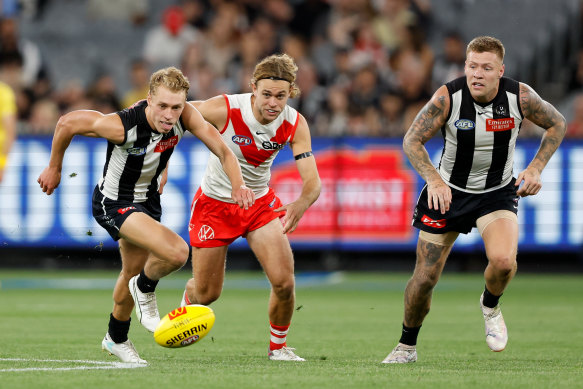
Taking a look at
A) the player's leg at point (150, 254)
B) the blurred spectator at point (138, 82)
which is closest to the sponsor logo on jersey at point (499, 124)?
the player's leg at point (150, 254)

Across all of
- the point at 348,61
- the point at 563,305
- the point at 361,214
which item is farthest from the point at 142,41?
the point at 563,305

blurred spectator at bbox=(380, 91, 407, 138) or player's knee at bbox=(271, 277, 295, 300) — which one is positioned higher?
blurred spectator at bbox=(380, 91, 407, 138)

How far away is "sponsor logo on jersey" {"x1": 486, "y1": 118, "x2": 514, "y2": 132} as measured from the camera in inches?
297

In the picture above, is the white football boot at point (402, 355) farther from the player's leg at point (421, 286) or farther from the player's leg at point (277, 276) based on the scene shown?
the player's leg at point (277, 276)

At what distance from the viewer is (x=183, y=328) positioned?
689 centimetres

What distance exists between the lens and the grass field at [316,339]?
20.7 ft

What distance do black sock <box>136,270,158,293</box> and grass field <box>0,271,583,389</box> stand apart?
53 centimetres

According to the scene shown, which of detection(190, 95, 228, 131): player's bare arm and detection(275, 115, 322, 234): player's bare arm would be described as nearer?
detection(275, 115, 322, 234): player's bare arm

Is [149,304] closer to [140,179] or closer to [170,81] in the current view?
[140,179]

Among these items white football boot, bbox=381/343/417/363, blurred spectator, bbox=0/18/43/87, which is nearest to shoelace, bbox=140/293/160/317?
white football boot, bbox=381/343/417/363

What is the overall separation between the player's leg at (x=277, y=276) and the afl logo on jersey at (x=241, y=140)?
64cm

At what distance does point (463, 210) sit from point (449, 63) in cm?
1015

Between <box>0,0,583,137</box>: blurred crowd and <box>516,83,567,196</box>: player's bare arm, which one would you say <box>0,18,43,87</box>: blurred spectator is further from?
<box>516,83,567,196</box>: player's bare arm

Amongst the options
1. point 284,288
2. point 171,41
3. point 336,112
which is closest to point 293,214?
point 284,288
